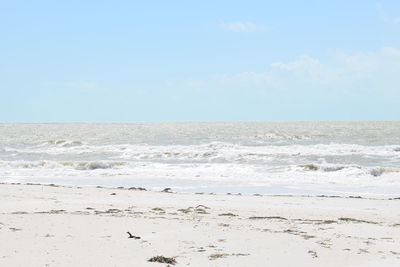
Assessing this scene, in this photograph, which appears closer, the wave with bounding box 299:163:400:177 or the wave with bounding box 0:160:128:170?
the wave with bounding box 299:163:400:177

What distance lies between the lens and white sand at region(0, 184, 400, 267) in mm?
6562

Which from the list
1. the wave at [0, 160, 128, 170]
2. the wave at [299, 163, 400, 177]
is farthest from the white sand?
the wave at [0, 160, 128, 170]

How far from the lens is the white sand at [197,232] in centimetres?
656

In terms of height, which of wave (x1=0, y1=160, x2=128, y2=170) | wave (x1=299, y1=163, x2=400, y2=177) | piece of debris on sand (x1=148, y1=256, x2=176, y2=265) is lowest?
wave (x1=0, y1=160, x2=128, y2=170)

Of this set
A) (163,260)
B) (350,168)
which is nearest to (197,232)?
(163,260)

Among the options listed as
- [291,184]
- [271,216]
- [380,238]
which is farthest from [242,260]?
[291,184]

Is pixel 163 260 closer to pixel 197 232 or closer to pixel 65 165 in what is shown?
pixel 197 232

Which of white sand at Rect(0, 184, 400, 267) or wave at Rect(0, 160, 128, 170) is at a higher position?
white sand at Rect(0, 184, 400, 267)

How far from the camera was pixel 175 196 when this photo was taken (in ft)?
48.5

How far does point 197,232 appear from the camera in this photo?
27.2 feet

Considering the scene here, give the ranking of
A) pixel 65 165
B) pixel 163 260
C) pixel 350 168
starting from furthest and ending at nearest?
pixel 65 165 < pixel 350 168 < pixel 163 260

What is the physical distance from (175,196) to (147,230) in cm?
637

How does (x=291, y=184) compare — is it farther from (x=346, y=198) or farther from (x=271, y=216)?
(x=271, y=216)

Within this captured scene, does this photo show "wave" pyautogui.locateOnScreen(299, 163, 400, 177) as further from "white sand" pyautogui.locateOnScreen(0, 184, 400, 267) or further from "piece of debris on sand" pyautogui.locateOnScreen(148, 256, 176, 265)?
"piece of debris on sand" pyautogui.locateOnScreen(148, 256, 176, 265)
